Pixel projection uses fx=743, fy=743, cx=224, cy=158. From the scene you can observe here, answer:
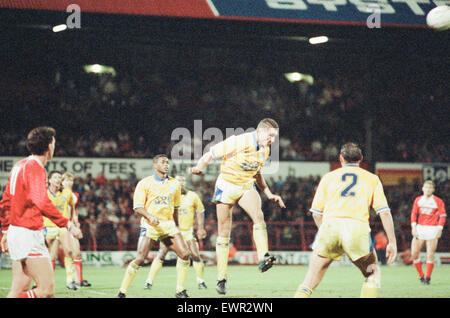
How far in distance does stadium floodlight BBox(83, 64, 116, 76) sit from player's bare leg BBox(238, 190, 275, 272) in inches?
762

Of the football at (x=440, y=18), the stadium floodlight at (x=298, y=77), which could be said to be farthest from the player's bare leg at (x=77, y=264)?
the stadium floodlight at (x=298, y=77)

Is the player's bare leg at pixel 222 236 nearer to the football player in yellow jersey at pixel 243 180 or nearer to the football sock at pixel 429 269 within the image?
the football player in yellow jersey at pixel 243 180

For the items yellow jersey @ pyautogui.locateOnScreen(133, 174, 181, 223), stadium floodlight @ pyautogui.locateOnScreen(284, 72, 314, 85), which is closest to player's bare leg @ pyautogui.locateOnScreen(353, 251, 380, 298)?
yellow jersey @ pyautogui.locateOnScreen(133, 174, 181, 223)

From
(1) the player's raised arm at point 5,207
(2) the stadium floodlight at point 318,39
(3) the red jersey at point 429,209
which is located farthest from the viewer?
(2) the stadium floodlight at point 318,39

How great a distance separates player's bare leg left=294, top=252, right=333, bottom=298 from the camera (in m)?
8.59

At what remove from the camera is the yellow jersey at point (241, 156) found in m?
11.6

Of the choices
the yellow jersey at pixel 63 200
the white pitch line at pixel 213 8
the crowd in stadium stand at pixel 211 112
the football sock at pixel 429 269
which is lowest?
the football sock at pixel 429 269

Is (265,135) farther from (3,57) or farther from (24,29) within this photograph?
(3,57)

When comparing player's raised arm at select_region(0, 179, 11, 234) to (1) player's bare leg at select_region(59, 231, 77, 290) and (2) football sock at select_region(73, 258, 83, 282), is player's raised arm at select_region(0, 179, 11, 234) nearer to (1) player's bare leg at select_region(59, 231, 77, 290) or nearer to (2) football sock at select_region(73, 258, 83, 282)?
(1) player's bare leg at select_region(59, 231, 77, 290)

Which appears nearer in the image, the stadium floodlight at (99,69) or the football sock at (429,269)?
the football sock at (429,269)

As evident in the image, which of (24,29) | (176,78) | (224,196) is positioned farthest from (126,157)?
(224,196)

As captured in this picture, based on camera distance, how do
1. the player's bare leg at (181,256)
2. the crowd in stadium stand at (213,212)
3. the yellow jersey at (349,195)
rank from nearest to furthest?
the yellow jersey at (349,195)
the player's bare leg at (181,256)
the crowd in stadium stand at (213,212)

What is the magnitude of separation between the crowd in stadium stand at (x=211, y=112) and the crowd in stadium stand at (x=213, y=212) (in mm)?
1447

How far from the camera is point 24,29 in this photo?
2123 centimetres
